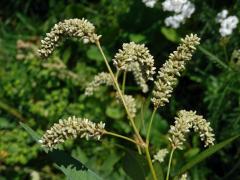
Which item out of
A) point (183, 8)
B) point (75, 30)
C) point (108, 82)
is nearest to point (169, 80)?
point (75, 30)

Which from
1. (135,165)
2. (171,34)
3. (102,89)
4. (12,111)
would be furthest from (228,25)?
(135,165)

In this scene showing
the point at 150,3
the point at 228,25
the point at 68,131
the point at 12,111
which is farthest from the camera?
the point at 12,111

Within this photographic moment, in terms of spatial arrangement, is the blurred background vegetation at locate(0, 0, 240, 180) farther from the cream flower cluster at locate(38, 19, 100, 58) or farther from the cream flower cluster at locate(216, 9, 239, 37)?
the cream flower cluster at locate(38, 19, 100, 58)

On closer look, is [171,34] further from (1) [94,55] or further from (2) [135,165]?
(2) [135,165]

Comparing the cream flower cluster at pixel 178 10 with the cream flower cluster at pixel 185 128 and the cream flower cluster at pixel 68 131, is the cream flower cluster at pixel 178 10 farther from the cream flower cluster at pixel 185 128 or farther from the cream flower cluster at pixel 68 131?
the cream flower cluster at pixel 68 131

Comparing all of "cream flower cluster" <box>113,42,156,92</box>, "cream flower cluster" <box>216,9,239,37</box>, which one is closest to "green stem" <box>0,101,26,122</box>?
"cream flower cluster" <box>216,9,239,37</box>

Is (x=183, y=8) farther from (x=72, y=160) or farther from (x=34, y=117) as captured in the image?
(x=72, y=160)

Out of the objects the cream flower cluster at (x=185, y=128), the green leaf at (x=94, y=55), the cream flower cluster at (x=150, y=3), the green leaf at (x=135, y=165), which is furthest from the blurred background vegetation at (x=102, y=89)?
the cream flower cluster at (x=185, y=128)
